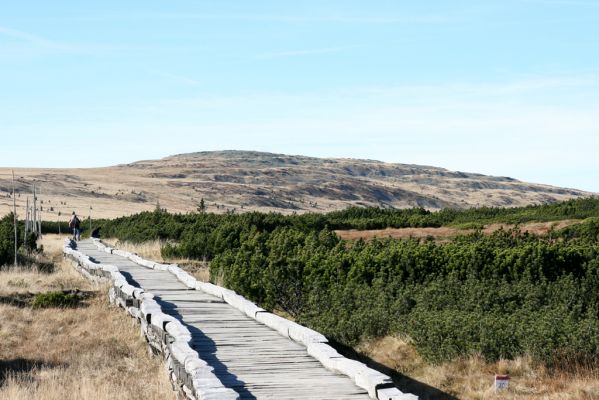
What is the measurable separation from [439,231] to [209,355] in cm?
2150

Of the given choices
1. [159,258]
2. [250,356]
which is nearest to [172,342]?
[250,356]

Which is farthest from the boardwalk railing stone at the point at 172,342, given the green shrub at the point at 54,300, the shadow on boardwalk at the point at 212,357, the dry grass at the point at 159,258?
the dry grass at the point at 159,258

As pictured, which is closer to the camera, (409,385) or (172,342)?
(172,342)

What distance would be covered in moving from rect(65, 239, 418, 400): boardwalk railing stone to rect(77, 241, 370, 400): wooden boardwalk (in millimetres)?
50

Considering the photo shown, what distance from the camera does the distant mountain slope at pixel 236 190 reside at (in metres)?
99.9

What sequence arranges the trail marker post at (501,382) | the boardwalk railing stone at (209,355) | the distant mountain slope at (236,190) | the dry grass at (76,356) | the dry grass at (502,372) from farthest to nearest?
the distant mountain slope at (236,190) < the dry grass at (502,372) < the dry grass at (76,356) < the trail marker post at (501,382) < the boardwalk railing stone at (209,355)

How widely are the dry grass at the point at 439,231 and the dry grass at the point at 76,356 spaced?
44.2 ft

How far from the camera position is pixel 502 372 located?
12.4 meters

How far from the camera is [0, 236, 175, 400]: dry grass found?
11453 mm

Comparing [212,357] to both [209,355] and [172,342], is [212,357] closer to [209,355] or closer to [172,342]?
[209,355]

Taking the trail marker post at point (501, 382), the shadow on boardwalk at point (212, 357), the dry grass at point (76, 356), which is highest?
the shadow on boardwalk at point (212, 357)

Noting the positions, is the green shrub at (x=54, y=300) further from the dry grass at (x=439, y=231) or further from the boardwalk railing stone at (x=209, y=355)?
A: the dry grass at (x=439, y=231)

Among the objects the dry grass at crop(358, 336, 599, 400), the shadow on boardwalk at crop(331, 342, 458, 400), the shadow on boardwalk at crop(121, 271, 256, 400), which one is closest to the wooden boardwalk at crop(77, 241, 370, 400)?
the shadow on boardwalk at crop(121, 271, 256, 400)

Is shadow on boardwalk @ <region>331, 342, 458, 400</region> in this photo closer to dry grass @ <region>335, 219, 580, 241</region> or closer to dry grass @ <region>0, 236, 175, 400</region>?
dry grass @ <region>0, 236, 175, 400</region>
